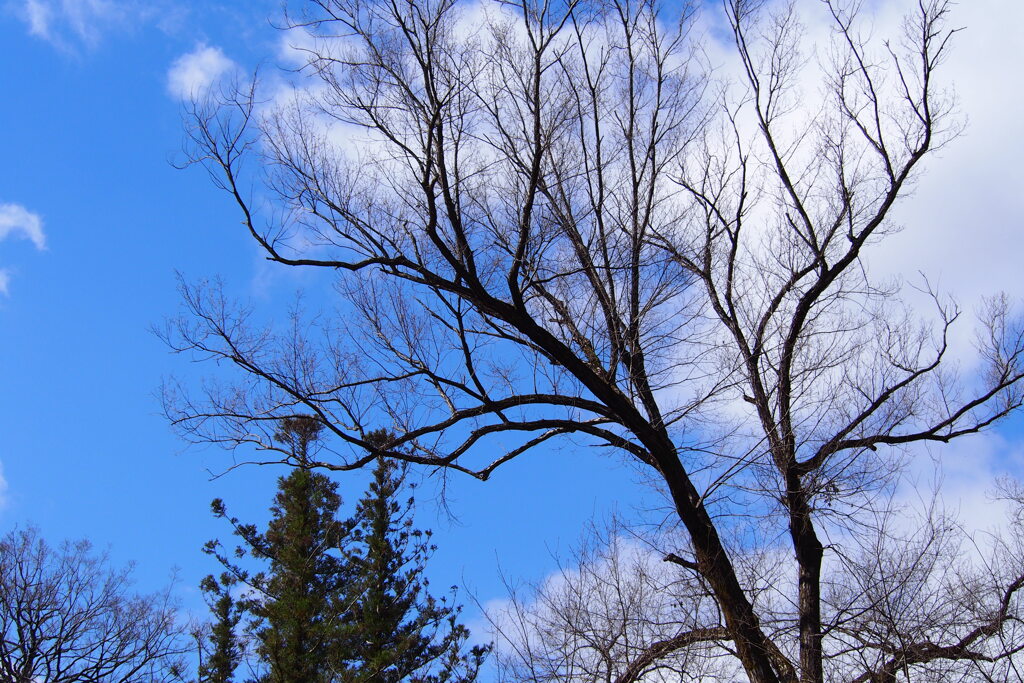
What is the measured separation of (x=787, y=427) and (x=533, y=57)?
456 centimetres

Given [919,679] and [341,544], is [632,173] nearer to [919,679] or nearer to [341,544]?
[919,679]

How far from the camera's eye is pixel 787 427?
8.80 m

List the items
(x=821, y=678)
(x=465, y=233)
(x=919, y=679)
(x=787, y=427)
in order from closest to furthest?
1. (x=919, y=679)
2. (x=465, y=233)
3. (x=821, y=678)
4. (x=787, y=427)

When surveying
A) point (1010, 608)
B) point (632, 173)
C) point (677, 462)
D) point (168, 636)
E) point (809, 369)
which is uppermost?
point (168, 636)

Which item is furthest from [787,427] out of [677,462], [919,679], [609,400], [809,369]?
[919,679]

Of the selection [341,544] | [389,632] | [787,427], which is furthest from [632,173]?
[341,544]

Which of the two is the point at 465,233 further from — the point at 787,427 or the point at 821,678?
the point at 821,678

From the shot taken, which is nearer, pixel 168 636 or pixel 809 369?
pixel 809 369

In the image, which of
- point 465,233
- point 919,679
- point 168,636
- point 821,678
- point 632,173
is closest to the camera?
point 919,679

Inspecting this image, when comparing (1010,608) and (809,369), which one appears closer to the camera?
(1010,608)

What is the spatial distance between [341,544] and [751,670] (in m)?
15.7

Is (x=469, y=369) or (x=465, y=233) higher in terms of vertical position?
(x=465, y=233)

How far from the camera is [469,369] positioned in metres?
7.29

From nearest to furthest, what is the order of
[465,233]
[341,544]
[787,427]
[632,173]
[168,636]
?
[465,233] → [787,427] → [632,173] → [168,636] → [341,544]
